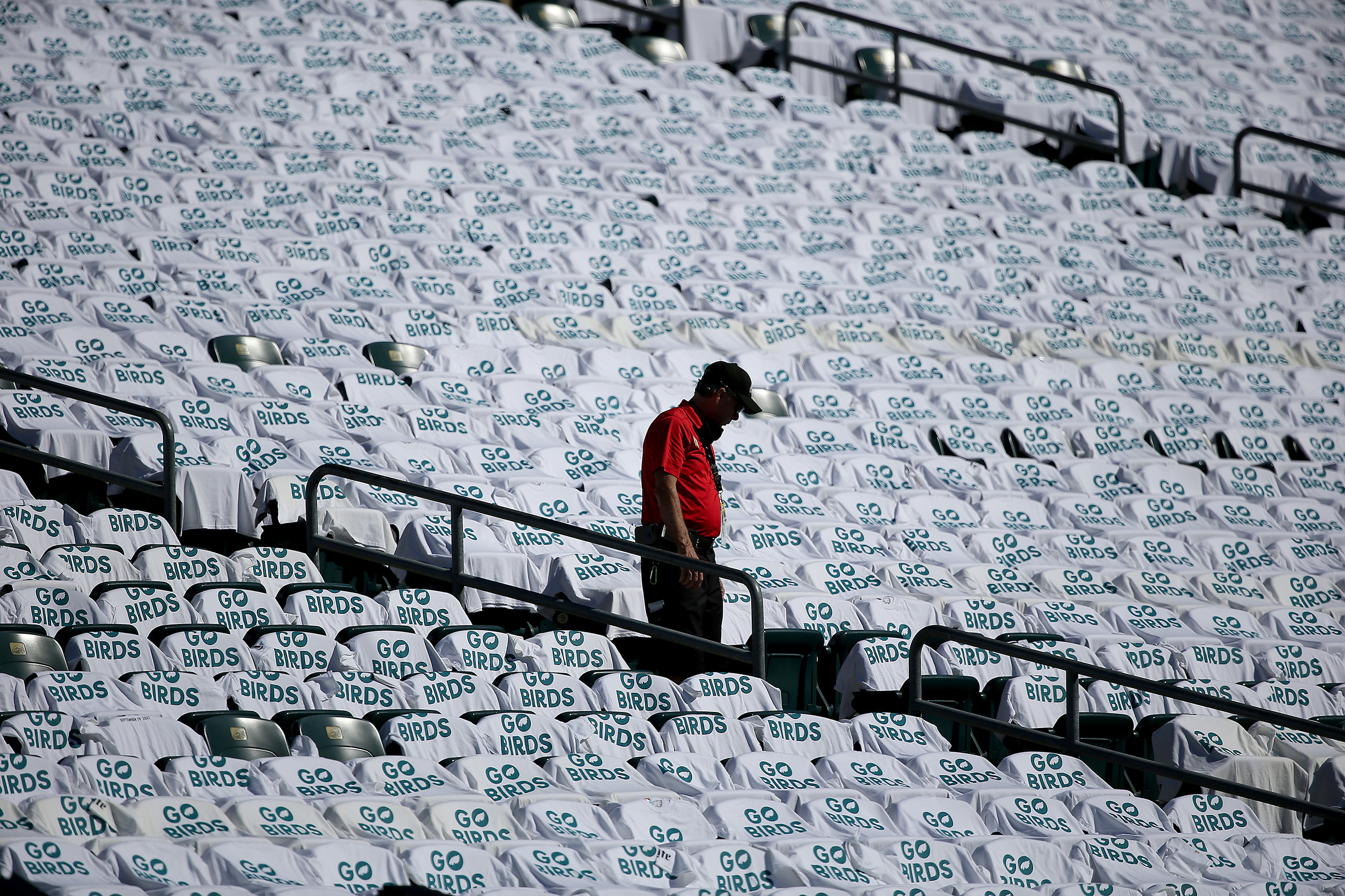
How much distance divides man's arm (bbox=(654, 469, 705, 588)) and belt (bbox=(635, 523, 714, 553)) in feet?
0.29

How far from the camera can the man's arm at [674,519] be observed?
691 centimetres

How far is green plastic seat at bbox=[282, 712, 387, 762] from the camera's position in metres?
5.64

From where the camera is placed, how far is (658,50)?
Result: 15266 millimetres

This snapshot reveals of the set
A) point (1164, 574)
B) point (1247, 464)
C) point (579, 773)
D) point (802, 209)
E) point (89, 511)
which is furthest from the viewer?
point (802, 209)

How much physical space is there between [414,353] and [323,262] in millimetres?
1319

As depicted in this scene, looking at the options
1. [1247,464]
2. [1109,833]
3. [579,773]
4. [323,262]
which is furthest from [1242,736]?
[323,262]

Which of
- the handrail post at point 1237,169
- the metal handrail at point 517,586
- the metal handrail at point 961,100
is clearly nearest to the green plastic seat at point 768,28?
the metal handrail at point 961,100

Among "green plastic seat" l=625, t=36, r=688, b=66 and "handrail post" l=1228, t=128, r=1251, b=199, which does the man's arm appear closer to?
"green plastic seat" l=625, t=36, r=688, b=66

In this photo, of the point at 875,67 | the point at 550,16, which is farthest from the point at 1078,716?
the point at 550,16

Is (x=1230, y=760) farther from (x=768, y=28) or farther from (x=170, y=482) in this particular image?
(x=768, y=28)

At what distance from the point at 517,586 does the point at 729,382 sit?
1553mm

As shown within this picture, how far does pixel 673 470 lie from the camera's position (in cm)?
695

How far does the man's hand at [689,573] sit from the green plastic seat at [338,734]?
163cm

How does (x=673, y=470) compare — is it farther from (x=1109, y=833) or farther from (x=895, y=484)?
(x=895, y=484)
